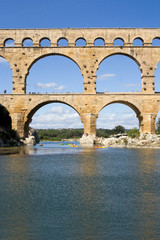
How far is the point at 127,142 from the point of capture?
38844mm

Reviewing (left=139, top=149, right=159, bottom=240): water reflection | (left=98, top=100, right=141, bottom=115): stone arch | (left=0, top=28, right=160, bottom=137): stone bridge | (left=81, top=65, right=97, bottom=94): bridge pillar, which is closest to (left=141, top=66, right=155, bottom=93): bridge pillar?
(left=0, top=28, right=160, bottom=137): stone bridge

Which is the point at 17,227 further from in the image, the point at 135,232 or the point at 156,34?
the point at 156,34

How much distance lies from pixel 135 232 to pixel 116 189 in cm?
435

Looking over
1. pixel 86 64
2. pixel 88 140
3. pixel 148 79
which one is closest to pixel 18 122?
pixel 88 140

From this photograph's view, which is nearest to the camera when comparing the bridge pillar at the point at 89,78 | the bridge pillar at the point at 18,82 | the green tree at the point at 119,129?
the bridge pillar at the point at 89,78

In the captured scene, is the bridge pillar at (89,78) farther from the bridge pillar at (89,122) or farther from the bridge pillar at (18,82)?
the bridge pillar at (18,82)

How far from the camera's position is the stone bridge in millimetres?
37844

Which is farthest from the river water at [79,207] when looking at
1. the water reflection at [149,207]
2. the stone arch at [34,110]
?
the stone arch at [34,110]

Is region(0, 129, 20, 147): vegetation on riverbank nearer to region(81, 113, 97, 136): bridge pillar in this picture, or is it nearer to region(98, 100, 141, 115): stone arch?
region(81, 113, 97, 136): bridge pillar

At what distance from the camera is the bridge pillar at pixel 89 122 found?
37688mm

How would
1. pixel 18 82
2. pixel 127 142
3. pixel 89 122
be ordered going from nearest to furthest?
pixel 89 122, pixel 18 82, pixel 127 142

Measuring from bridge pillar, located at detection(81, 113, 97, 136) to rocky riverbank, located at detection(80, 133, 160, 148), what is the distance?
2.22ft

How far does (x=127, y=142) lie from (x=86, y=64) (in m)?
11.3

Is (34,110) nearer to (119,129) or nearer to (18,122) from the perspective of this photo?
(18,122)
